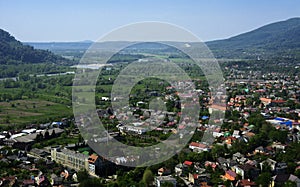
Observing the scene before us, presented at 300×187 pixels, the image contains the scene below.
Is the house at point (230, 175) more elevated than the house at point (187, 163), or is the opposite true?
the house at point (187, 163)

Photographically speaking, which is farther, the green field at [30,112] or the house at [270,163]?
the green field at [30,112]

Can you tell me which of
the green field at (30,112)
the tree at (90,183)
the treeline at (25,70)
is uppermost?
the treeline at (25,70)

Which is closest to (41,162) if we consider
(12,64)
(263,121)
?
(263,121)

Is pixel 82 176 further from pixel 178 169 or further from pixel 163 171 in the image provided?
pixel 178 169

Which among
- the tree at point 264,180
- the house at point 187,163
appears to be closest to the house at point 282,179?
the tree at point 264,180

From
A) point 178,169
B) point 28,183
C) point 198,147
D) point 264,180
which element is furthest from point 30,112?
point 264,180

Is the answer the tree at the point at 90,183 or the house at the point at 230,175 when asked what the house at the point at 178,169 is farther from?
the tree at the point at 90,183

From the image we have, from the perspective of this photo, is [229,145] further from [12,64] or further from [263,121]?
[12,64]

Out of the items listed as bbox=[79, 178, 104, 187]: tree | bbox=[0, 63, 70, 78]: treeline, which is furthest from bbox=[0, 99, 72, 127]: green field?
bbox=[0, 63, 70, 78]: treeline
